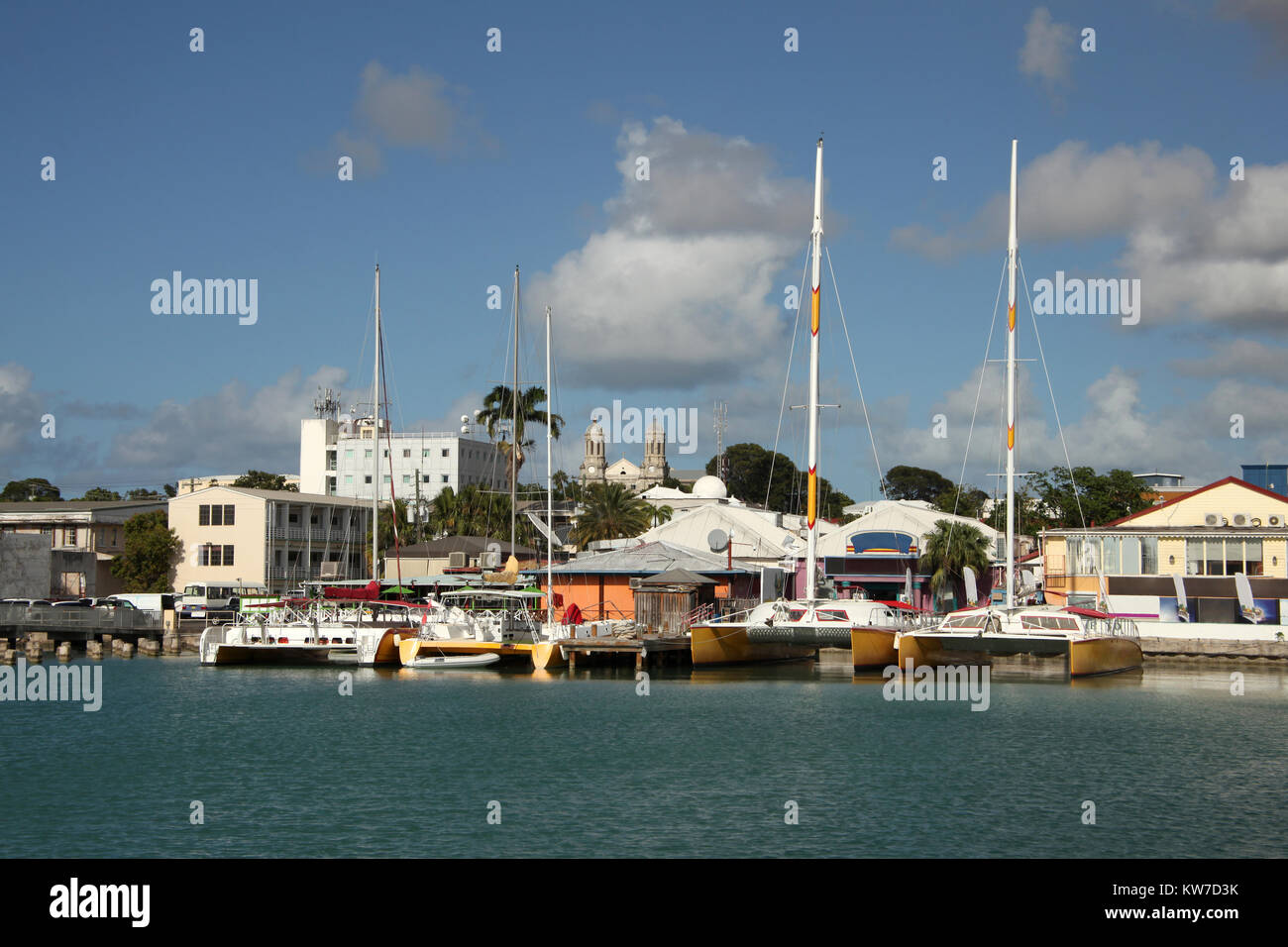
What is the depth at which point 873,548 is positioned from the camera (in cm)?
7388

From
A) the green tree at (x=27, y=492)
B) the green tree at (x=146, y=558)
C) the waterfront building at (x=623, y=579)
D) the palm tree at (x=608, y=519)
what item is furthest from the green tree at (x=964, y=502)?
the green tree at (x=27, y=492)

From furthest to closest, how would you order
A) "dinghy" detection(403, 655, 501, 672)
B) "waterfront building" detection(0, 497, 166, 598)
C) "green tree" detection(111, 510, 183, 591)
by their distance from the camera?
"green tree" detection(111, 510, 183, 591), "waterfront building" detection(0, 497, 166, 598), "dinghy" detection(403, 655, 501, 672)

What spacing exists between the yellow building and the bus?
148 ft

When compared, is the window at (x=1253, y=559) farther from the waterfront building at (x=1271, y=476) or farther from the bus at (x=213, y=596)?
the bus at (x=213, y=596)

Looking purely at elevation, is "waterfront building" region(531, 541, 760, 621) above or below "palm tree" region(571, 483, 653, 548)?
below

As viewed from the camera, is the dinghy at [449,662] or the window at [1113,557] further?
the window at [1113,557]

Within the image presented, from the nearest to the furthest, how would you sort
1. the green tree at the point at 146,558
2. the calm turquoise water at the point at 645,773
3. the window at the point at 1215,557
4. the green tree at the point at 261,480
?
the calm turquoise water at the point at 645,773, the window at the point at 1215,557, the green tree at the point at 146,558, the green tree at the point at 261,480

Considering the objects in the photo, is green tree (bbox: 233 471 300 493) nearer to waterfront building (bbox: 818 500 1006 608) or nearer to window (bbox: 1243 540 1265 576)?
waterfront building (bbox: 818 500 1006 608)

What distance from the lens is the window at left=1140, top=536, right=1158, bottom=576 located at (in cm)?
6303

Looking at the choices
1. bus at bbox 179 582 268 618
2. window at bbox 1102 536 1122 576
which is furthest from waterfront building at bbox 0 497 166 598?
window at bbox 1102 536 1122 576

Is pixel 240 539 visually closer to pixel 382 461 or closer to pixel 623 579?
pixel 623 579

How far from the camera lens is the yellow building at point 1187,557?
60.2m

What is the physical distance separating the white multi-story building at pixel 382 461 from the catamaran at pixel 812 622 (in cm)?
8214
